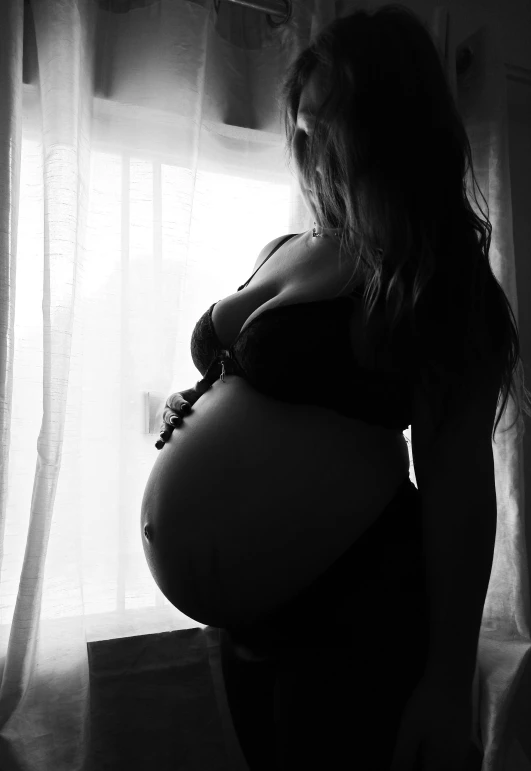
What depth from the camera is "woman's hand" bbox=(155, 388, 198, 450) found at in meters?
0.78

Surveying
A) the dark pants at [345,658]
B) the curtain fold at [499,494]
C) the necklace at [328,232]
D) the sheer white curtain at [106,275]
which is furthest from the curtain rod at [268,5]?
the dark pants at [345,658]

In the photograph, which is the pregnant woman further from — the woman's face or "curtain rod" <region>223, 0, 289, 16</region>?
"curtain rod" <region>223, 0, 289, 16</region>

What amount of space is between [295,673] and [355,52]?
2.58 feet

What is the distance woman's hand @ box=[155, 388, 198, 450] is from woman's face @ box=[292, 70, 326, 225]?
34 centimetres

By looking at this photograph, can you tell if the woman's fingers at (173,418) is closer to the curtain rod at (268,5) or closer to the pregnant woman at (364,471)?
the pregnant woman at (364,471)

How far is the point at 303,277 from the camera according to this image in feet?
2.55

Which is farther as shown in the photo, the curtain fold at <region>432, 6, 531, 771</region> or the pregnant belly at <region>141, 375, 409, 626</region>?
the curtain fold at <region>432, 6, 531, 771</region>

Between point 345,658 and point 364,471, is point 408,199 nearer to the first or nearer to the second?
point 364,471

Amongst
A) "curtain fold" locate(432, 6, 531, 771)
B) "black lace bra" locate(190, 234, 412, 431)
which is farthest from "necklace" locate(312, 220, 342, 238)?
"curtain fold" locate(432, 6, 531, 771)

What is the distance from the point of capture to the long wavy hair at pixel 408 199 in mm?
656

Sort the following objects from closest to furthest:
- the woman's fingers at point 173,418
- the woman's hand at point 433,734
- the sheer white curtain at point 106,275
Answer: the woman's hand at point 433,734, the woman's fingers at point 173,418, the sheer white curtain at point 106,275

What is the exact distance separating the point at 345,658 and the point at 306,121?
732mm

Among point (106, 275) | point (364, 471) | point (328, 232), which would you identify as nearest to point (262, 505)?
point (364, 471)

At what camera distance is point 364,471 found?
2.27ft
